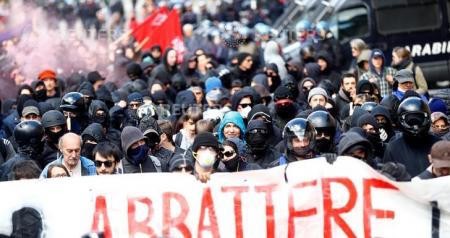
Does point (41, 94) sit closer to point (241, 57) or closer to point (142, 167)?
point (241, 57)

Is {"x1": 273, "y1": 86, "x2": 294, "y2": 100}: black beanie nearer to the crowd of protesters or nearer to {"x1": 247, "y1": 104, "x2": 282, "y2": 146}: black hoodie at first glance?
the crowd of protesters

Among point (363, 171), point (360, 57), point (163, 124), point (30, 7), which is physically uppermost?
point (30, 7)

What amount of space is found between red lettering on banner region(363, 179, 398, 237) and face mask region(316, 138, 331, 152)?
1.04 meters

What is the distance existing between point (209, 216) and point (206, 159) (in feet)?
1.66

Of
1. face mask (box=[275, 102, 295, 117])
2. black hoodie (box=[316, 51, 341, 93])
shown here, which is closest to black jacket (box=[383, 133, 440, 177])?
face mask (box=[275, 102, 295, 117])

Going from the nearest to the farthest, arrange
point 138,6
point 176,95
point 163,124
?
1. point 163,124
2. point 176,95
3. point 138,6

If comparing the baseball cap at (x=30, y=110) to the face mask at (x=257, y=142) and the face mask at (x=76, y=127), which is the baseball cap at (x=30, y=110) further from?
the face mask at (x=257, y=142)

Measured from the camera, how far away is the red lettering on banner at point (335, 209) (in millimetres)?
9735

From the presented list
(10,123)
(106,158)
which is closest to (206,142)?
(106,158)

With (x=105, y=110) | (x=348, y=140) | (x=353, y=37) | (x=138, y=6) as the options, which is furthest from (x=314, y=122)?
(x=138, y=6)

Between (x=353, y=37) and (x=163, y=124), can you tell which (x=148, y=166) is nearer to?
(x=163, y=124)

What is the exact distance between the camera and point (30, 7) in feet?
80.6

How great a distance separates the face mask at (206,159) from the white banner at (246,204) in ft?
0.57

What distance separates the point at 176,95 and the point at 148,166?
604 cm
